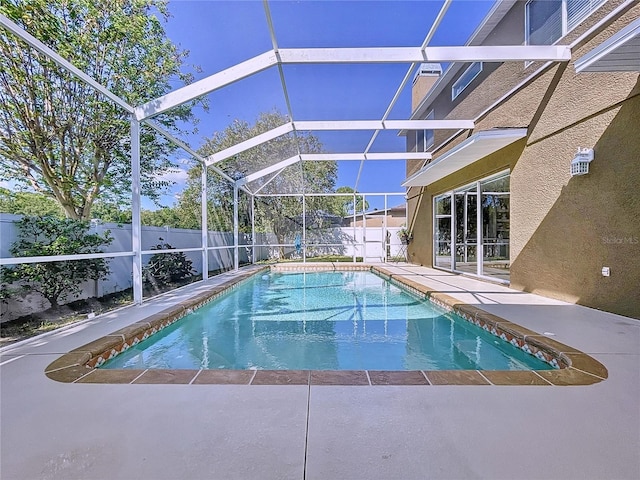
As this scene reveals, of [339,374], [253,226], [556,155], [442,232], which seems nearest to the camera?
[339,374]

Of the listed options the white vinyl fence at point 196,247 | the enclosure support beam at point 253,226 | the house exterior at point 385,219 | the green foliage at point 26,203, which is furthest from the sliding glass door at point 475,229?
the green foliage at point 26,203

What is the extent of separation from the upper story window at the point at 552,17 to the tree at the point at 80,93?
6316 millimetres

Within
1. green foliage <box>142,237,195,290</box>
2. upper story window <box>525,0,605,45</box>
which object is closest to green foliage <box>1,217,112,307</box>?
green foliage <box>142,237,195,290</box>

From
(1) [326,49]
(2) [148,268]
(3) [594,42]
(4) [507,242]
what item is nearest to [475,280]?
(4) [507,242]

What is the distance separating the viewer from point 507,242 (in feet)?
21.2

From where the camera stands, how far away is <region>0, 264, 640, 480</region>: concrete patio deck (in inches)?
56.2

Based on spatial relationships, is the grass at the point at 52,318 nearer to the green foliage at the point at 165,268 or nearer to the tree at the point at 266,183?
the green foliage at the point at 165,268

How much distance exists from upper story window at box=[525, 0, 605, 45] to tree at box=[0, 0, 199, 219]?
6.32m

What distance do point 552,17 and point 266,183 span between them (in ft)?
28.1

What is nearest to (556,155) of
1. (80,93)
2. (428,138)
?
(428,138)

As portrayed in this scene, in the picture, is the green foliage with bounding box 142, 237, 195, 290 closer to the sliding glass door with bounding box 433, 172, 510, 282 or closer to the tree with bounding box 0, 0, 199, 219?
the tree with bounding box 0, 0, 199, 219

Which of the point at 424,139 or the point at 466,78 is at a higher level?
the point at 466,78

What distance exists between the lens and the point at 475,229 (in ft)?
25.6

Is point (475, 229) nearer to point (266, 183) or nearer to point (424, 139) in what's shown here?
point (424, 139)
